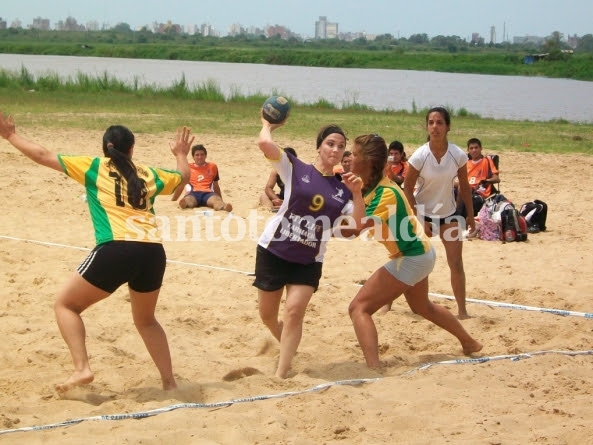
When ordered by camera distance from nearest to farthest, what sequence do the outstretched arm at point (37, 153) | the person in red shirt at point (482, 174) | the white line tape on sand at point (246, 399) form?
the white line tape on sand at point (246, 399)
the outstretched arm at point (37, 153)
the person in red shirt at point (482, 174)

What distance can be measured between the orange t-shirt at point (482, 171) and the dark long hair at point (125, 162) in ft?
26.6

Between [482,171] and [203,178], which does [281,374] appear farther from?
[482,171]

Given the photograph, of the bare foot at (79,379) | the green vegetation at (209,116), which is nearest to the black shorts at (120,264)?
the bare foot at (79,379)

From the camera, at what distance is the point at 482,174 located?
13.2 m

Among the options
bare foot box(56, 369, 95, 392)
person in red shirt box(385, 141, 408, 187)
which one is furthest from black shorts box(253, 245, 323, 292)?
person in red shirt box(385, 141, 408, 187)

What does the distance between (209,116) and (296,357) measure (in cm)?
1945

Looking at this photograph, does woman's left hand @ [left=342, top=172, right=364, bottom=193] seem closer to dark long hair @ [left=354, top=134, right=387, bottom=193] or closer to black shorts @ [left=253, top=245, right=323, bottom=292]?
dark long hair @ [left=354, top=134, right=387, bottom=193]

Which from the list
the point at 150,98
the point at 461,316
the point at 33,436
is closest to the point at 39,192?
the point at 461,316

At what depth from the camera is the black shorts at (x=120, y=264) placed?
5.71 meters

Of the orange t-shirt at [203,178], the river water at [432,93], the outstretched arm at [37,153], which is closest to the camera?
the outstretched arm at [37,153]

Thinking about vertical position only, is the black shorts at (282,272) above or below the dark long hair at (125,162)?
below

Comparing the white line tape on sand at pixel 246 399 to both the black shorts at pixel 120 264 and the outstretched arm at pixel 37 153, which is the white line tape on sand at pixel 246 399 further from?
the outstretched arm at pixel 37 153

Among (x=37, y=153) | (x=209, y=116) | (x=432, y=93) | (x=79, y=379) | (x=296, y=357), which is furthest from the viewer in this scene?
(x=432, y=93)

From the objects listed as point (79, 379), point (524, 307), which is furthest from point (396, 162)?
point (79, 379)
